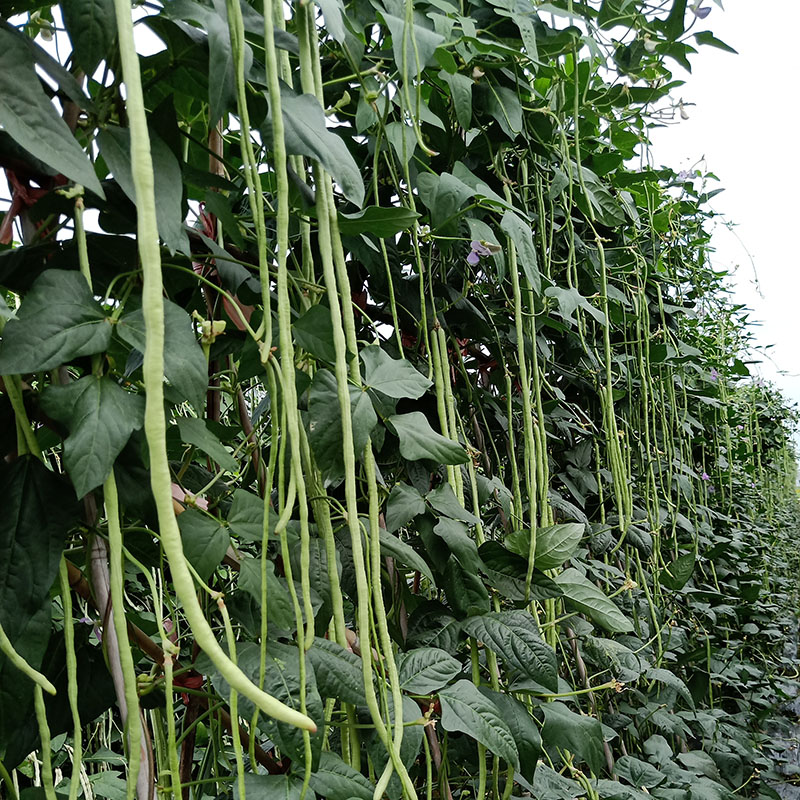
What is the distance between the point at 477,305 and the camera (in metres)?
1.08

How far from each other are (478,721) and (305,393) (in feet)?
1.08

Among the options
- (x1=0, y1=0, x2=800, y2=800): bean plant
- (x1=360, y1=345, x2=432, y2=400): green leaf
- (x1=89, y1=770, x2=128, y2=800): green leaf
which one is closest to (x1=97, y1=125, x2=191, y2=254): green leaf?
(x1=0, y1=0, x2=800, y2=800): bean plant

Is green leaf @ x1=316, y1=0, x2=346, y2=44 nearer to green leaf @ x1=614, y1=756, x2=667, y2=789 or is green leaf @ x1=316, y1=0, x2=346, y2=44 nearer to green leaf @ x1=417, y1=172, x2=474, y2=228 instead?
green leaf @ x1=417, y1=172, x2=474, y2=228

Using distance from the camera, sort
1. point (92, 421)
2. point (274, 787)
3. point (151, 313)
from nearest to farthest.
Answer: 1. point (151, 313)
2. point (92, 421)
3. point (274, 787)

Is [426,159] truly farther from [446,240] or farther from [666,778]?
[666,778]

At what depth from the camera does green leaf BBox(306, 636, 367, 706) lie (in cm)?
54

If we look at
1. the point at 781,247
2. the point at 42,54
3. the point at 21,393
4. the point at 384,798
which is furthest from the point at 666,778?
the point at 781,247

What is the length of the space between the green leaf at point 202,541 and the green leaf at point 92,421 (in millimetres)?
102

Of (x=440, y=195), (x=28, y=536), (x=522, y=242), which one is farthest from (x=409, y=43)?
(x=28, y=536)

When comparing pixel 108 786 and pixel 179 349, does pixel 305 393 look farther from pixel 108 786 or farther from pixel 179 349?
pixel 108 786

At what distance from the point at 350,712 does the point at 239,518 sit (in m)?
0.20

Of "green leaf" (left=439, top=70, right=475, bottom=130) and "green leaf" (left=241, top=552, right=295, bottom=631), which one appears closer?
"green leaf" (left=241, top=552, right=295, bottom=631)

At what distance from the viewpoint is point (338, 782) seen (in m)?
0.53

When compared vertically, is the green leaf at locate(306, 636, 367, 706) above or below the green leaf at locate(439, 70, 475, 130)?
below
